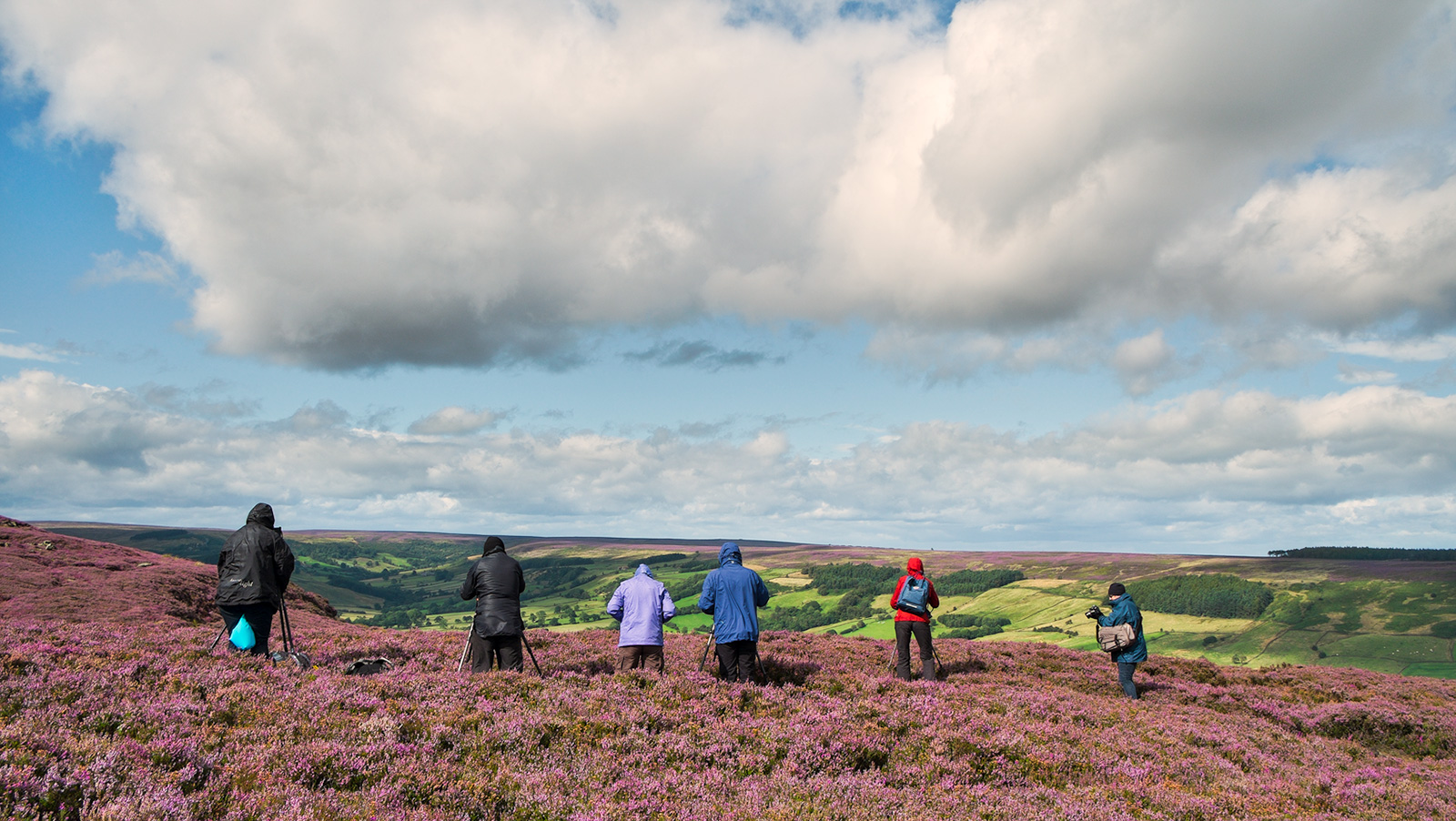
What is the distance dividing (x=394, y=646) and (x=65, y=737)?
10810 mm

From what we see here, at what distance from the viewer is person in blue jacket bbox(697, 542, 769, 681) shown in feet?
43.8

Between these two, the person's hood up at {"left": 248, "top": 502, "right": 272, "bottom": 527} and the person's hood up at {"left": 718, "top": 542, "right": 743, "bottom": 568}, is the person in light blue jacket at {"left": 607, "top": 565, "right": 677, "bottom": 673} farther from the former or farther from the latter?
the person's hood up at {"left": 248, "top": 502, "right": 272, "bottom": 527}

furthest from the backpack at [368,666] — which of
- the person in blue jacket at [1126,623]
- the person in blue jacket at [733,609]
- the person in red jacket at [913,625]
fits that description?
the person in blue jacket at [1126,623]

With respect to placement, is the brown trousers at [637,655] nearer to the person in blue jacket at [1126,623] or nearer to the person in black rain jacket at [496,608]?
the person in black rain jacket at [496,608]

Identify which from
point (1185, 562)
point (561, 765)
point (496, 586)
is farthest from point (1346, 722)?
point (1185, 562)

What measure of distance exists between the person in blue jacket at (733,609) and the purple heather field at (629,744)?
0.78 metres

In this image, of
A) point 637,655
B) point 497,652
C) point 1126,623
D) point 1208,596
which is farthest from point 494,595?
point 1208,596

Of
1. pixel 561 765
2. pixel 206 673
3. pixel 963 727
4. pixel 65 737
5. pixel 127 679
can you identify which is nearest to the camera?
pixel 65 737

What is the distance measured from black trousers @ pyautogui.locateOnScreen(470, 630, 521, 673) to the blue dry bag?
3955 mm

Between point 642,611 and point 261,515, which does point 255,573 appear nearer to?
point 261,515

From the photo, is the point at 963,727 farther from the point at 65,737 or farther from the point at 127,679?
the point at 127,679

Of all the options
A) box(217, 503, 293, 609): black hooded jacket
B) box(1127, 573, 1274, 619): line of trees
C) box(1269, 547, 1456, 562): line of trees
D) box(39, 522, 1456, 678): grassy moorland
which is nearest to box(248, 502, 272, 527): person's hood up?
box(217, 503, 293, 609): black hooded jacket

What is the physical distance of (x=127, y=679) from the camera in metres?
9.50

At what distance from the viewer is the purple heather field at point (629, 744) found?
6.46 m
